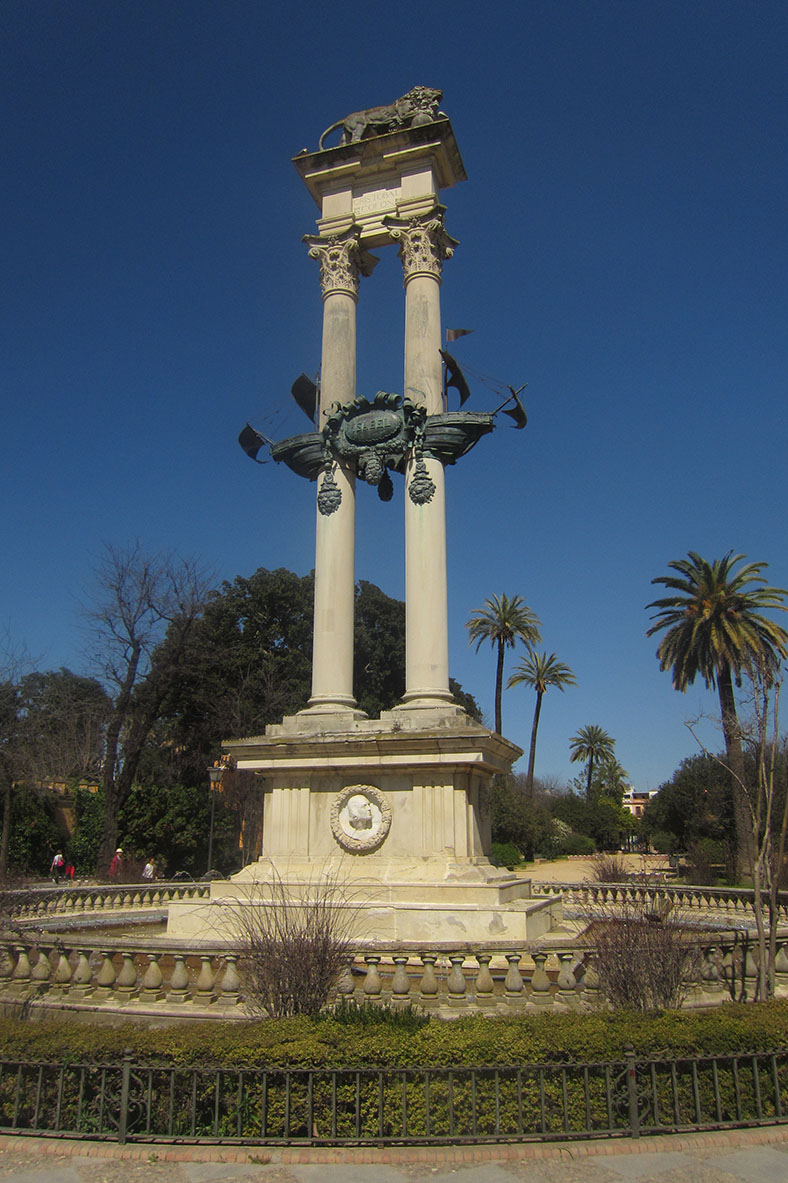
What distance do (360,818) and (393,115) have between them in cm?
1504

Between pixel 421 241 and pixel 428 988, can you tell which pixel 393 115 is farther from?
pixel 428 988

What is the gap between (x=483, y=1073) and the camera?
5719 millimetres

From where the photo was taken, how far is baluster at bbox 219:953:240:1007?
28.3 ft

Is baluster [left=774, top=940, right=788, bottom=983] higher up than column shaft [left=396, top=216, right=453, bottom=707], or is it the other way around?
column shaft [left=396, top=216, right=453, bottom=707]

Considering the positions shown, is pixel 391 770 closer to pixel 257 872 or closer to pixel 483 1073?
pixel 257 872

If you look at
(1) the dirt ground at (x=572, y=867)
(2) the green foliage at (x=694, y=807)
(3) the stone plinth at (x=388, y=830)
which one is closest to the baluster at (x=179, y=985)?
(3) the stone plinth at (x=388, y=830)

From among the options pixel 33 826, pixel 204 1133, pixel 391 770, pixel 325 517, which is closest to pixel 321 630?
pixel 325 517

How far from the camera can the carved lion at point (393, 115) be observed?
18.1 m

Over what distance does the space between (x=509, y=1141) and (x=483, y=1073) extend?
0.44 metres

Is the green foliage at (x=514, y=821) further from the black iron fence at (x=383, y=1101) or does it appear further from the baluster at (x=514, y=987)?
the black iron fence at (x=383, y=1101)

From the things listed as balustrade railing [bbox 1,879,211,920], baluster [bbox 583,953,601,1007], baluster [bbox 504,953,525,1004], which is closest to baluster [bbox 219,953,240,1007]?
baluster [bbox 504,953,525,1004]

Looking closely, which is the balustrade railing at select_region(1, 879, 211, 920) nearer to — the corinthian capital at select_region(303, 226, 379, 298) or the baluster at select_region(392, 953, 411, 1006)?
the baluster at select_region(392, 953, 411, 1006)

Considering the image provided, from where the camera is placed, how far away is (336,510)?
1578cm

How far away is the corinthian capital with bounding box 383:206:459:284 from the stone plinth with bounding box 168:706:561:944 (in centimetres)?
910
